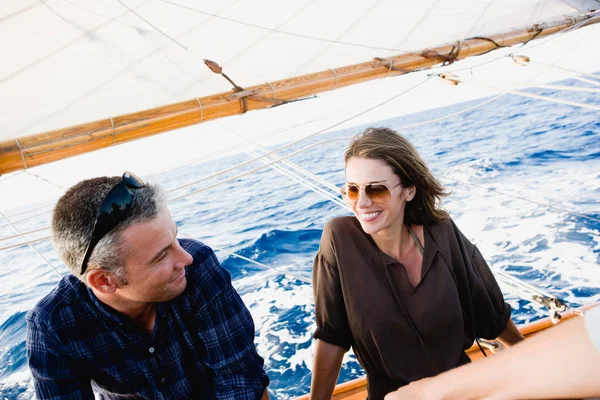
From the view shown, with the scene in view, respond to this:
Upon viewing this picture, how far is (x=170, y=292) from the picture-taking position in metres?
1.18

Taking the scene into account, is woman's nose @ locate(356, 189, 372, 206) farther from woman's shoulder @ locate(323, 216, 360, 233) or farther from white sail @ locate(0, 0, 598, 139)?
white sail @ locate(0, 0, 598, 139)

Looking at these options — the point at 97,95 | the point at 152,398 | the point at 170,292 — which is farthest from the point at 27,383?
the point at 170,292

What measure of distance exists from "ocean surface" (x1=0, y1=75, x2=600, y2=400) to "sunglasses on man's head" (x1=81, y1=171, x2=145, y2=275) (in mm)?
937

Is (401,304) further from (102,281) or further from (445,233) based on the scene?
(102,281)

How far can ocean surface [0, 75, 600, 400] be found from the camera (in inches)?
130

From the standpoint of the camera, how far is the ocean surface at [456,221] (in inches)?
130

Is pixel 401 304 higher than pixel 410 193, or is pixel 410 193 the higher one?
pixel 410 193

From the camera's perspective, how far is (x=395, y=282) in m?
1.34

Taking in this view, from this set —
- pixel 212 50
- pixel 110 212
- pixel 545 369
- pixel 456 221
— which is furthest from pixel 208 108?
pixel 456 221

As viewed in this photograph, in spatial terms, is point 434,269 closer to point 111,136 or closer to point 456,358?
point 456,358

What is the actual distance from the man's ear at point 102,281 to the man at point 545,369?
2.99 ft

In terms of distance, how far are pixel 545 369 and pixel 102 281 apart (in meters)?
1.03

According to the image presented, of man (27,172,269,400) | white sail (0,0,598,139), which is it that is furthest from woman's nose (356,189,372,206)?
white sail (0,0,598,139)

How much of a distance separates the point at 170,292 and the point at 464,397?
870 mm
